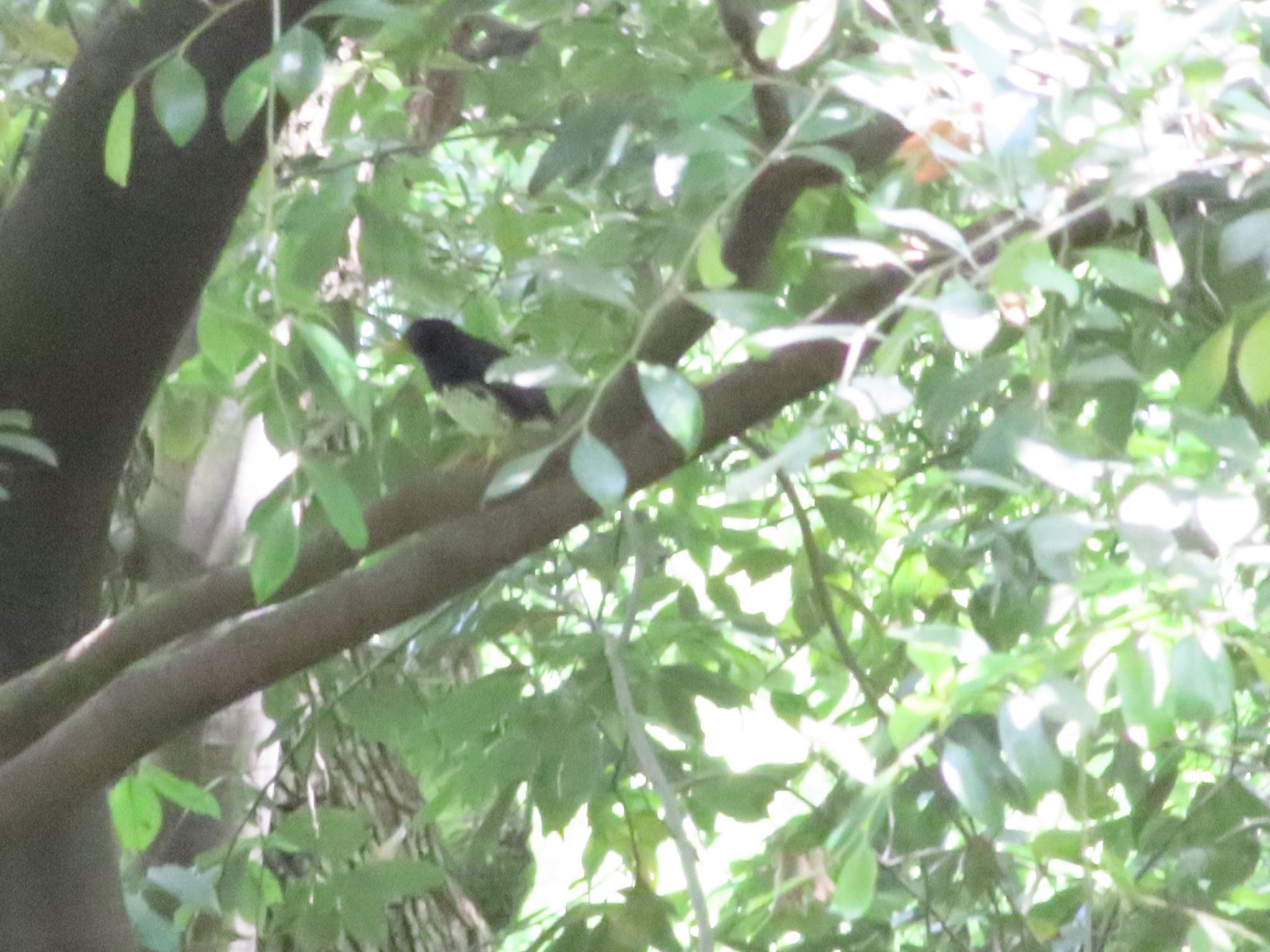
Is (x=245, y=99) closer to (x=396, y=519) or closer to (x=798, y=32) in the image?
(x=396, y=519)

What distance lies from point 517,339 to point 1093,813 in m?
0.82

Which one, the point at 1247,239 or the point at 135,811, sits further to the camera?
the point at 135,811

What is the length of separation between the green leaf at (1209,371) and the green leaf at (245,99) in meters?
0.71

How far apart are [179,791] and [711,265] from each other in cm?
100

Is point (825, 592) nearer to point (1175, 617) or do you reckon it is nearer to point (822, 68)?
point (822, 68)

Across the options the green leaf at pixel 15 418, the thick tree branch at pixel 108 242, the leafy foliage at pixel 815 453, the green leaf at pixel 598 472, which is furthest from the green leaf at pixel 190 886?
the green leaf at pixel 598 472

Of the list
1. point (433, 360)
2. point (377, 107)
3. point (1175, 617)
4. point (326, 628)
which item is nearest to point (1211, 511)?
point (1175, 617)

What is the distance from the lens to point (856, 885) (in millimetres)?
844

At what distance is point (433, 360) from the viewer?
2281mm

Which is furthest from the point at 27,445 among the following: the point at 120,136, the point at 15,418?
the point at 120,136

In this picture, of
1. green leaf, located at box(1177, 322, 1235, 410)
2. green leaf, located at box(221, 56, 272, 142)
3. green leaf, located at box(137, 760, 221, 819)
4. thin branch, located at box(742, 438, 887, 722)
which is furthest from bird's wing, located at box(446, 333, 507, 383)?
green leaf, located at box(1177, 322, 1235, 410)

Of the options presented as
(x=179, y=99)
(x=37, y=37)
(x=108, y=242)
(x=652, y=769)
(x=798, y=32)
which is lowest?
(x=652, y=769)

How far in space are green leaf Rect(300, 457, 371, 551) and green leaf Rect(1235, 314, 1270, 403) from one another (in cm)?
56

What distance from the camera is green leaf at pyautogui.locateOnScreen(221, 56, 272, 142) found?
1.26m
